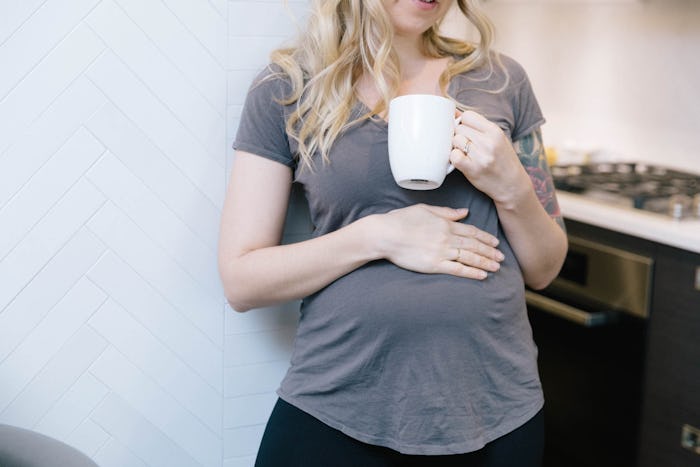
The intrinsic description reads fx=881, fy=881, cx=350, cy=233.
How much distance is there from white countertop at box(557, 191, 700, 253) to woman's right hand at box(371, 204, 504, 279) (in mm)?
834

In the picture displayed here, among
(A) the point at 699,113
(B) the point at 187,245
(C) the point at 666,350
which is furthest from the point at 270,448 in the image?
(A) the point at 699,113

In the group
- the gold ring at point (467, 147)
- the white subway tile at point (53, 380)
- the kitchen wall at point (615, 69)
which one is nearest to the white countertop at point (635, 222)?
the kitchen wall at point (615, 69)

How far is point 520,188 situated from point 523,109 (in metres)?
0.20

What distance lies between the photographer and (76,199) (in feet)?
4.25

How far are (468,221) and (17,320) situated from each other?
26.6 inches

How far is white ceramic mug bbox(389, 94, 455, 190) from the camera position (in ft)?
3.65

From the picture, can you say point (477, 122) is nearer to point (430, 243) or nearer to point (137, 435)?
point (430, 243)

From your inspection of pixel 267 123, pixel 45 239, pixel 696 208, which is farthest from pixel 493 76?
pixel 696 208

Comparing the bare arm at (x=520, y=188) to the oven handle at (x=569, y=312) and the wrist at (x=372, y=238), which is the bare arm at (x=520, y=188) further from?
the oven handle at (x=569, y=312)

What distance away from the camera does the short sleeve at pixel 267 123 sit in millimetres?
1259

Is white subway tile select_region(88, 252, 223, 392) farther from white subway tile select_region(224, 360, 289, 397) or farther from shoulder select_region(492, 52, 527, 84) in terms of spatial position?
shoulder select_region(492, 52, 527, 84)

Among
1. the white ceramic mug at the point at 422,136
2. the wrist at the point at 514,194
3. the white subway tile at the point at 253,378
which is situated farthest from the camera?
the white subway tile at the point at 253,378

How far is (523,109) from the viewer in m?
1.37

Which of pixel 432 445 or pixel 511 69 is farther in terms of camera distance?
pixel 511 69
